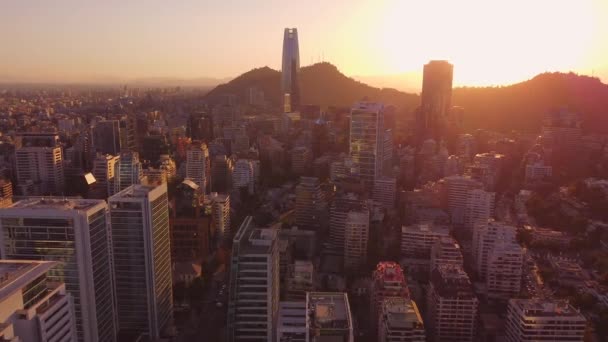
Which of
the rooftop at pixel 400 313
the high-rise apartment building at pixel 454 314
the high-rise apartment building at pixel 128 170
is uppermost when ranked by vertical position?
the high-rise apartment building at pixel 128 170

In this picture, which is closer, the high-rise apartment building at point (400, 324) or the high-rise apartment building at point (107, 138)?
the high-rise apartment building at point (400, 324)

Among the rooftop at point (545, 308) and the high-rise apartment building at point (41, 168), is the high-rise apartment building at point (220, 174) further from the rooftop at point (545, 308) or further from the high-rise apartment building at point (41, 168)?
the rooftop at point (545, 308)

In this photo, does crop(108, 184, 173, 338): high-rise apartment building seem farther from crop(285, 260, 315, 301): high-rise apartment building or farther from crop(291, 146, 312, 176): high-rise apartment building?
Answer: crop(291, 146, 312, 176): high-rise apartment building

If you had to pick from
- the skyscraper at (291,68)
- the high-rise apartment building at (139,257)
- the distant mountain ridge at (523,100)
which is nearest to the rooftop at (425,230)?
the high-rise apartment building at (139,257)

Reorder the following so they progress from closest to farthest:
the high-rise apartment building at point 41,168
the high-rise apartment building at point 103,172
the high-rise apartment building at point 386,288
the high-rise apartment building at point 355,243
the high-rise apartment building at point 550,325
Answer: the high-rise apartment building at point 550,325 < the high-rise apartment building at point 386,288 < the high-rise apartment building at point 355,243 < the high-rise apartment building at point 103,172 < the high-rise apartment building at point 41,168

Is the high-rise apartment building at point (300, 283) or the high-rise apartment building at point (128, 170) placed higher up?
the high-rise apartment building at point (128, 170)

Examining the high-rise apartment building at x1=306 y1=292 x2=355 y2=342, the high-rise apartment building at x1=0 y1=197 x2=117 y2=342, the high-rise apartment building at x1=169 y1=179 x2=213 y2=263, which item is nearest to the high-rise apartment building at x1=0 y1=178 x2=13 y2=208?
the high-rise apartment building at x1=169 y1=179 x2=213 y2=263

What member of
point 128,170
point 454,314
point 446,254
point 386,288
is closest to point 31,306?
point 386,288

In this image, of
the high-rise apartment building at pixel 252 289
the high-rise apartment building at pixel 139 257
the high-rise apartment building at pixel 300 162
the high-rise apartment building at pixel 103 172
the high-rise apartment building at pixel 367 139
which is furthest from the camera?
the high-rise apartment building at pixel 300 162

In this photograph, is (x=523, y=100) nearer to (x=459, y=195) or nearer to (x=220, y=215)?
(x=459, y=195)
